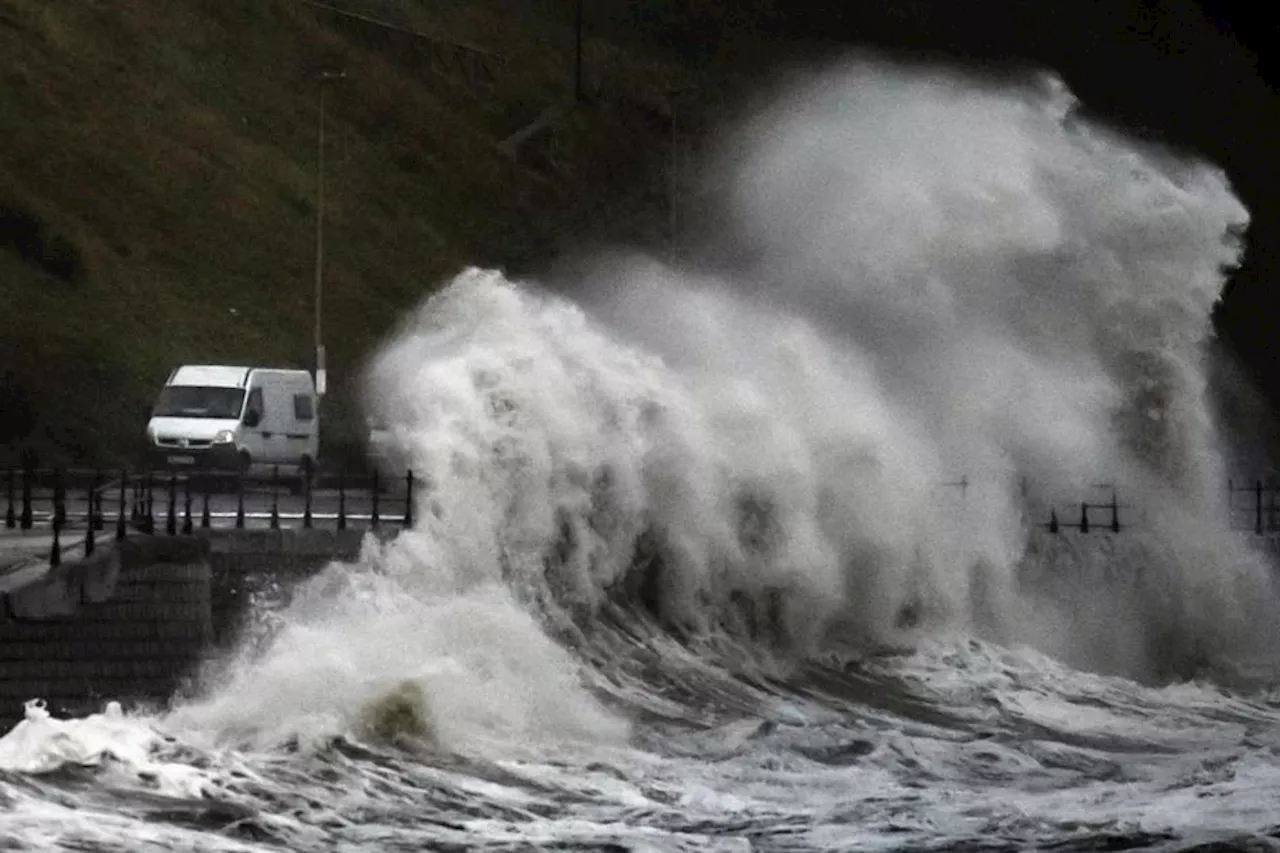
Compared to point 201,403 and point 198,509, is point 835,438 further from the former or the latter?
point 201,403

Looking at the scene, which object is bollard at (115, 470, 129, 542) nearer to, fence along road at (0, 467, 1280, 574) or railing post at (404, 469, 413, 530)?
fence along road at (0, 467, 1280, 574)

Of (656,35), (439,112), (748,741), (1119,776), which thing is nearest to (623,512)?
(748,741)

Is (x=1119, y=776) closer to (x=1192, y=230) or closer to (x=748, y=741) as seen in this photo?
(x=748, y=741)

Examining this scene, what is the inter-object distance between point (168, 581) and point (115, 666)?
69.8 inches

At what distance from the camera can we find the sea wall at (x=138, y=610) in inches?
799

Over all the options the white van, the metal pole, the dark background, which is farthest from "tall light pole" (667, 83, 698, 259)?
the white van

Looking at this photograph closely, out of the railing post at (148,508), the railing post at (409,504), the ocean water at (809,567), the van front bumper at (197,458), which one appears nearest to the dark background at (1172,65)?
the ocean water at (809,567)

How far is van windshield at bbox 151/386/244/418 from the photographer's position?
36.9m

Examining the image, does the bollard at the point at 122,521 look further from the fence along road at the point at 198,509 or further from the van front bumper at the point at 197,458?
the van front bumper at the point at 197,458

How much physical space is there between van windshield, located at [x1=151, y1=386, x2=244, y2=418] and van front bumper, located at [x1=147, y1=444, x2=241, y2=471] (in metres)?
0.62

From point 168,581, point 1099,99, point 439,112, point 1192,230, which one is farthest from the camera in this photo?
point 439,112

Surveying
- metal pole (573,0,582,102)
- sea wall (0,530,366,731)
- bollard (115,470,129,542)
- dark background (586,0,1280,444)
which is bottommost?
sea wall (0,530,366,731)

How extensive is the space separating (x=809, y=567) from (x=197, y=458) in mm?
9716

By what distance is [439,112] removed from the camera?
7838cm
